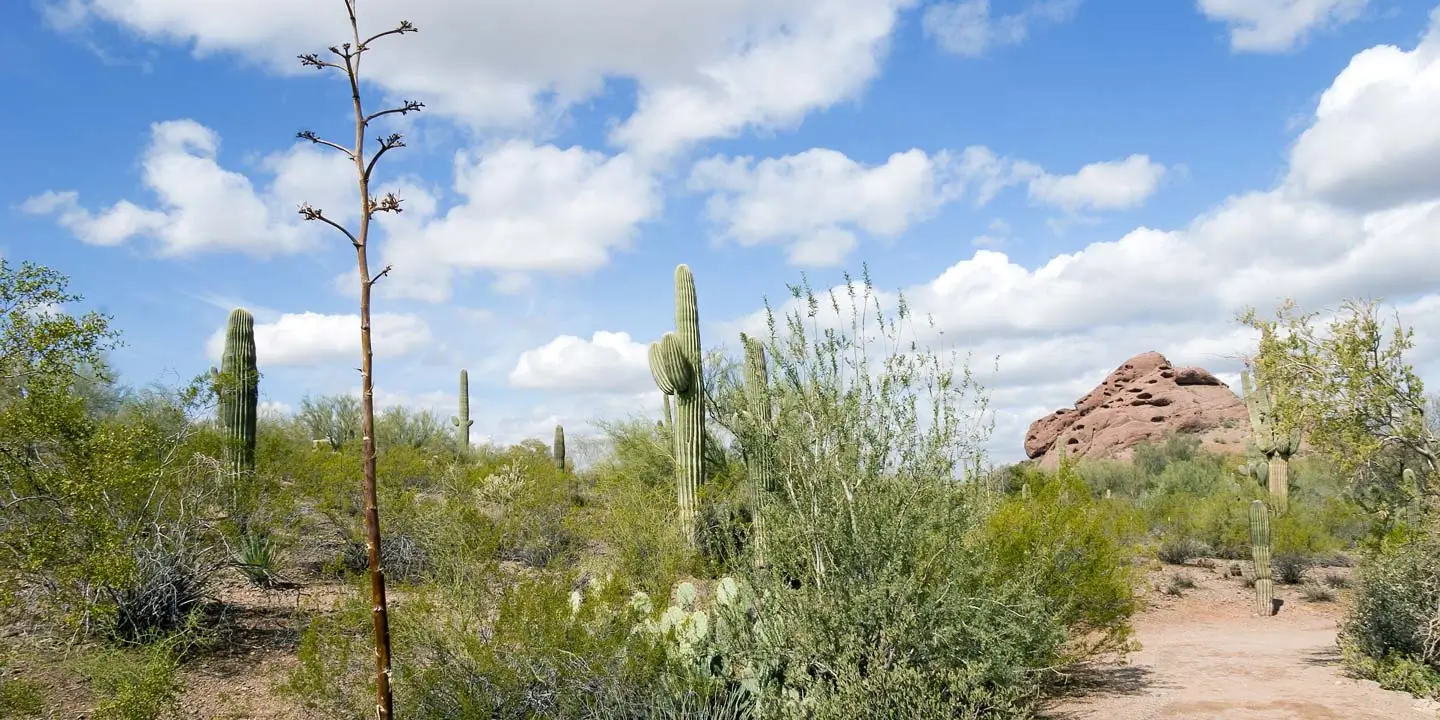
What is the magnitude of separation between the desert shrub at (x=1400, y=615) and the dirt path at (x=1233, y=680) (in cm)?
27

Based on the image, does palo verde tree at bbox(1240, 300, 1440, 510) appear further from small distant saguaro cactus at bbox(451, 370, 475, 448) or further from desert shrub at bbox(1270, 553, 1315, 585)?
small distant saguaro cactus at bbox(451, 370, 475, 448)

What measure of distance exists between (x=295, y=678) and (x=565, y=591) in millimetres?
1817

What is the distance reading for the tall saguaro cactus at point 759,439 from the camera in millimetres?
6988

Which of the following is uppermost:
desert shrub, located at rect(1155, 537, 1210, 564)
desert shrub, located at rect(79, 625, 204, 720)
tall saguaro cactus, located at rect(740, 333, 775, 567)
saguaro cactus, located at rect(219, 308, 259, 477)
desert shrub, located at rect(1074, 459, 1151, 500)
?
saguaro cactus, located at rect(219, 308, 259, 477)

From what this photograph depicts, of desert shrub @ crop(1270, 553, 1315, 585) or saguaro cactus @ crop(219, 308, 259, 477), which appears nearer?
saguaro cactus @ crop(219, 308, 259, 477)

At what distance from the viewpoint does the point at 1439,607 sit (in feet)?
31.3

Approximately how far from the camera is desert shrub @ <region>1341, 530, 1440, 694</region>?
381 inches

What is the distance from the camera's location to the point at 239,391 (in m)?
12.9

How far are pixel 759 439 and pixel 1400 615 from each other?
7.70 m

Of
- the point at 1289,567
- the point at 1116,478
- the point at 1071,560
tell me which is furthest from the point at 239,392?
the point at 1116,478

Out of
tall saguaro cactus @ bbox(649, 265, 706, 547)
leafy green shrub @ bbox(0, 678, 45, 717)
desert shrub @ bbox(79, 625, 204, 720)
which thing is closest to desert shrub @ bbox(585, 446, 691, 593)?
tall saguaro cactus @ bbox(649, 265, 706, 547)

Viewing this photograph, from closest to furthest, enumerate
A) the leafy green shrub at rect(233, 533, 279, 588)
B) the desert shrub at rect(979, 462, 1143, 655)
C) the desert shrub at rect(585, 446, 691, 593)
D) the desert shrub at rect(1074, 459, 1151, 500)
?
the desert shrub at rect(979, 462, 1143, 655) < the leafy green shrub at rect(233, 533, 279, 588) < the desert shrub at rect(585, 446, 691, 593) < the desert shrub at rect(1074, 459, 1151, 500)

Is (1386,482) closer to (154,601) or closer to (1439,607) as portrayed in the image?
(1439,607)

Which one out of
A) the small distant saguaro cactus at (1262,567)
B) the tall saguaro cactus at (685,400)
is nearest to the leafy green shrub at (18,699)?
the tall saguaro cactus at (685,400)
